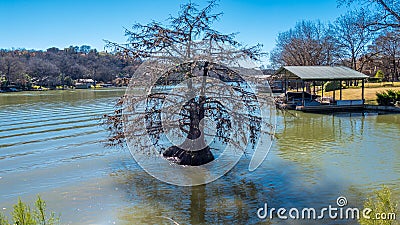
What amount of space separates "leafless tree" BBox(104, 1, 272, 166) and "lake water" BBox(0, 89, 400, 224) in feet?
3.63

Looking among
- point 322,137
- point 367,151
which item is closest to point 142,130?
point 367,151

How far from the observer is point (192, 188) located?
24.9ft

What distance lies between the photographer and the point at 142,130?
855cm

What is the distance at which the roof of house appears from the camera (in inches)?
916

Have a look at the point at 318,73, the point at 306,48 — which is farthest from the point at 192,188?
the point at 306,48

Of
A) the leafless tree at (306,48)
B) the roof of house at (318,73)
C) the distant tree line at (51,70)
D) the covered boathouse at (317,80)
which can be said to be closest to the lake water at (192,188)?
the covered boathouse at (317,80)

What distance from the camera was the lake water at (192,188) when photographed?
250 inches

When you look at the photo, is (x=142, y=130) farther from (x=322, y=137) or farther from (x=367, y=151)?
(x=322, y=137)

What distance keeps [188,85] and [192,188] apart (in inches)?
98.9

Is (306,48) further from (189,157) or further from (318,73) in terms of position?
(189,157)

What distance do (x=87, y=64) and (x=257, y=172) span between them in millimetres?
84494

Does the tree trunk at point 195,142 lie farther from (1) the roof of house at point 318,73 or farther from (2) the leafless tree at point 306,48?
(2) the leafless tree at point 306,48

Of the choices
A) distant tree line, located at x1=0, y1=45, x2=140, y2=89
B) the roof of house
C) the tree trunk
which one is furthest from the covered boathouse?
distant tree line, located at x1=0, y1=45, x2=140, y2=89

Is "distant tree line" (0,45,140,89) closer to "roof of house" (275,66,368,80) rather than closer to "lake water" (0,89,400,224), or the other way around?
"roof of house" (275,66,368,80)
